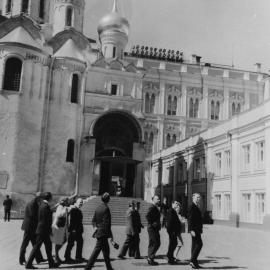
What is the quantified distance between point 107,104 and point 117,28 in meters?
11.3

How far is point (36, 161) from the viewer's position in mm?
30281

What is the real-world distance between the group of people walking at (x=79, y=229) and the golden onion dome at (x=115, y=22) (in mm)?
31726

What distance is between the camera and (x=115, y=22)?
136 feet

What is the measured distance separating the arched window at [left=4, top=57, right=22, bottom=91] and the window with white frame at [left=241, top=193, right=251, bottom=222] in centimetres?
1814

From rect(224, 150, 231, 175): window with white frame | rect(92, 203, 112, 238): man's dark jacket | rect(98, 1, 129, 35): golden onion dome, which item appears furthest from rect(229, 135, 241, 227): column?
rect(92, 203, 112, 238): man's dark jacket

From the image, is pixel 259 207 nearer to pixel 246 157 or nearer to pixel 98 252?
pixel 246 157

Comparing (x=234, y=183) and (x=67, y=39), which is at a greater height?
(x=67, y=39)

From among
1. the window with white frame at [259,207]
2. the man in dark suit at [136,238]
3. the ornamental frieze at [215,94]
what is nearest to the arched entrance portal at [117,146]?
the window with white frame at [259,207]

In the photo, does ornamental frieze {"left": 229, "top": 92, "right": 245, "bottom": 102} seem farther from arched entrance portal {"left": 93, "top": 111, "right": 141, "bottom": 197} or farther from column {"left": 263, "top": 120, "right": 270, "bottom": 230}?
column {"left": 263, "top": 120, "right": 270, "bottom": 230}

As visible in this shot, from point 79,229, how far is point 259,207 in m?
18.5

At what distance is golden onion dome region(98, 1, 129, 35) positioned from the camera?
4125cm

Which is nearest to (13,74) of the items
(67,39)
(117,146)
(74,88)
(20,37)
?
(20,37)

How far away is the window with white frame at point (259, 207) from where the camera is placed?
2667 centimetres

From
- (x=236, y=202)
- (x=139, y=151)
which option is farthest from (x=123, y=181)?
(x=236, y=202)
